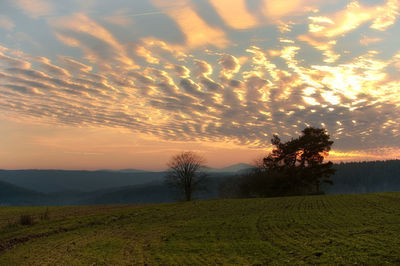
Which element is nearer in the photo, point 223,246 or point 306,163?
point 223,246

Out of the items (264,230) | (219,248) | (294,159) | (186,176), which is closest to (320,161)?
(294,159)

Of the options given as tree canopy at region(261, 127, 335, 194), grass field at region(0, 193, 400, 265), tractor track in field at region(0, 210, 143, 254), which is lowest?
tractor track in field at region(0, 210, 143, 254)

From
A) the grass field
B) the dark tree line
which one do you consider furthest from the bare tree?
the grass field

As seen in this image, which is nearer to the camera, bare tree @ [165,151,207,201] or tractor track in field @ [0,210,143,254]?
tractor track in field @ [0,210,143,254]

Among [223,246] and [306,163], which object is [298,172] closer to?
[306,163]

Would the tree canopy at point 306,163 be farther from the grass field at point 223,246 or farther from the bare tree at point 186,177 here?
the grass field at point 223,246

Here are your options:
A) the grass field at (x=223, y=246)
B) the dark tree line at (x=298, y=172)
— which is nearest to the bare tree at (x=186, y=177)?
the dark tree line at (x=298, y=172)

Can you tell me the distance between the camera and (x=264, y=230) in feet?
77.4

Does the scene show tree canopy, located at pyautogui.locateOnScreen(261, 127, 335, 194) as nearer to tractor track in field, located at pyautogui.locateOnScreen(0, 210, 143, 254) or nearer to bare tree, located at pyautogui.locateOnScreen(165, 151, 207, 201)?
bare tree, located at pyautogui.locateOnScreen(165, 151, 207, 201)

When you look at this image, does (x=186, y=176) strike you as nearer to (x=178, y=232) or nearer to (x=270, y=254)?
(x=178, y=232)

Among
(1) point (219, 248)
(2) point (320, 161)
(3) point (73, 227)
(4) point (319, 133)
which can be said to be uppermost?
(4) point (319, 133)

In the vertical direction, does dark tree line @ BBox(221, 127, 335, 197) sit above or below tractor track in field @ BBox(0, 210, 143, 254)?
above

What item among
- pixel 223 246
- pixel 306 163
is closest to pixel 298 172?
pixel 306 163

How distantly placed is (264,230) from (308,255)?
29.2 feet
